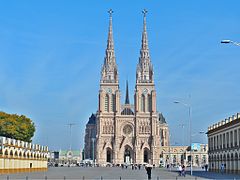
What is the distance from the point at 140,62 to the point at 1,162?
4772 inches

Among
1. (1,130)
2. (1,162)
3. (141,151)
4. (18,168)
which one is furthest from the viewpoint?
(141,151)

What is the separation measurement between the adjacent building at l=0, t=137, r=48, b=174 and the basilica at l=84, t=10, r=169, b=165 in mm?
71897

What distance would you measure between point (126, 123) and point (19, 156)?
100661 millimetres

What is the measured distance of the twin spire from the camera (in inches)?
7101

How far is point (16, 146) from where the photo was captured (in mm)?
76812

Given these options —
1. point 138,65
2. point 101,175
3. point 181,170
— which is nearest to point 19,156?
point 101,175

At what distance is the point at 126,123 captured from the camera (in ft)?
582

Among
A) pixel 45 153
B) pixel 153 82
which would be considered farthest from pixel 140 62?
pixel 45 153

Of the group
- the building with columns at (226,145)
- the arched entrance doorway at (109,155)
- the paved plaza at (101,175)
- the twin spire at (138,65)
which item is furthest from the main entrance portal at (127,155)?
the paved plaza at (101,175)

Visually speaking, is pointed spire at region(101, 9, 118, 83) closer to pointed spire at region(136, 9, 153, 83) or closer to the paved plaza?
pointed spire at region(136, 9, 153, 83)

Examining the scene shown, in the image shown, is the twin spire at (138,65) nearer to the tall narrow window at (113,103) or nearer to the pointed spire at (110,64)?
the pointed spire at (110,64)

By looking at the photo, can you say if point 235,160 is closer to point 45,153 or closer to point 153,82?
point 45,153

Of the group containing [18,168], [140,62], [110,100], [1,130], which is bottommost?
[18,168]

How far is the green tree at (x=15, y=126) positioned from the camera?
10581cm
